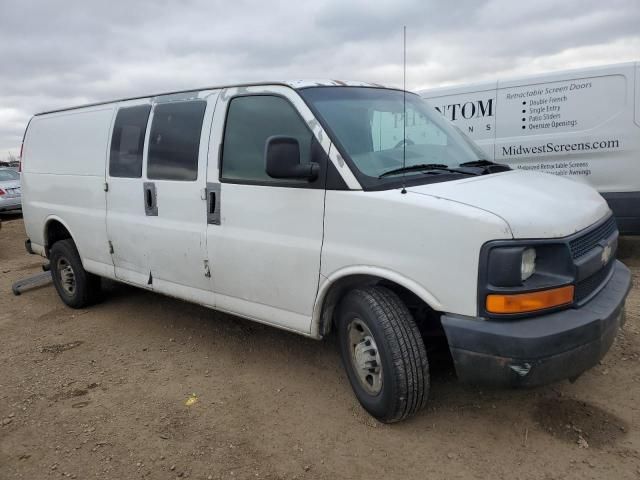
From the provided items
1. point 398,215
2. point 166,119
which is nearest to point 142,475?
point 398,215

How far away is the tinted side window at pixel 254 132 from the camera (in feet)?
11.2

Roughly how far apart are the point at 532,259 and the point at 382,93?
71.0 inches

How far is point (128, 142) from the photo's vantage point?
4.66 meters

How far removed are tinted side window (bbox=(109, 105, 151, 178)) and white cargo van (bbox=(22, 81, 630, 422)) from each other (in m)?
0.02

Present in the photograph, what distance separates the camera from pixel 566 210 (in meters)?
2.82

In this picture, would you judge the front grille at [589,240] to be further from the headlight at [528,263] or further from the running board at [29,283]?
the running board at [29,283]

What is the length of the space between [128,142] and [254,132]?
62.3 inches

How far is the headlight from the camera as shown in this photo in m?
2.58

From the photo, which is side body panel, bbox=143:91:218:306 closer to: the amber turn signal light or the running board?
the amber turn signal light

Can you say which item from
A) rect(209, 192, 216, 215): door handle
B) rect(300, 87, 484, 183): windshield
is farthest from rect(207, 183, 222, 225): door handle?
rect(300, 87, 484, 183): windshield

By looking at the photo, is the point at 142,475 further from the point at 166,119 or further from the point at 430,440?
the point at 166,119

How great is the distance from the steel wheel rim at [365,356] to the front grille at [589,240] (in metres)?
1.15

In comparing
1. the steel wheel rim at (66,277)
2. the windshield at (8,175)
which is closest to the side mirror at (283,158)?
the steel wheel rim at (66,277)

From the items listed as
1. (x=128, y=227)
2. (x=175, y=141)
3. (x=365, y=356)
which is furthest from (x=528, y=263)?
(x=128, y=227)
